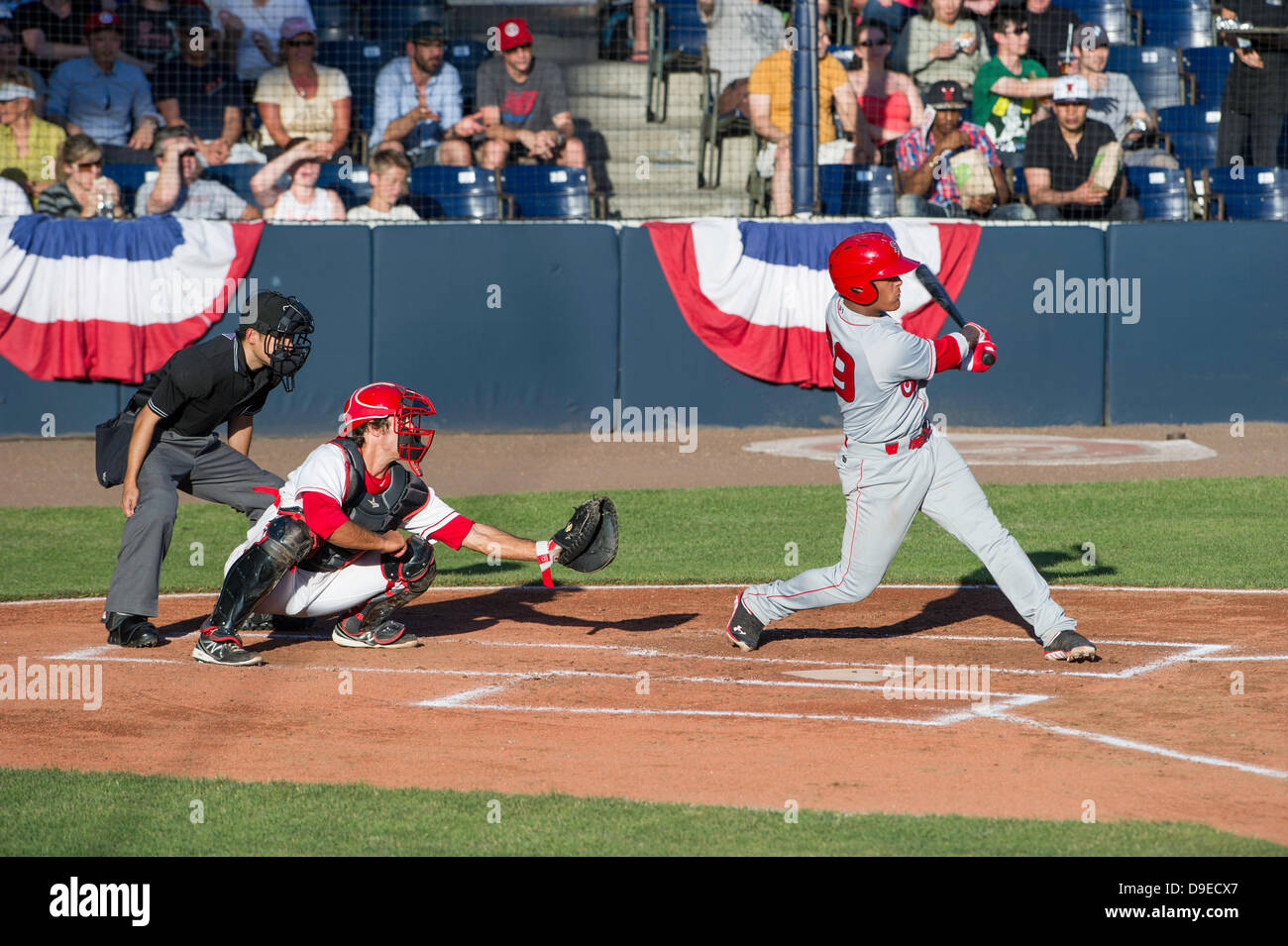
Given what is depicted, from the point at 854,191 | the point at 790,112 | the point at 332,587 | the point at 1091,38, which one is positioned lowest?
the point at 332,587

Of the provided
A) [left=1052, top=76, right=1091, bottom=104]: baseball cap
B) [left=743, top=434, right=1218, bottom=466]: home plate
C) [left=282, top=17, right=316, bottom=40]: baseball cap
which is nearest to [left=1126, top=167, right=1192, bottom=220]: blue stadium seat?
[left=1052, top=76, right=1091, bottom=104]: baseball cap

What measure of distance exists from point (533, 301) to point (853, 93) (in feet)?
14.2

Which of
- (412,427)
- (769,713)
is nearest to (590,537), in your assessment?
(412,427)

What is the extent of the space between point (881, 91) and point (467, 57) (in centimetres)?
483

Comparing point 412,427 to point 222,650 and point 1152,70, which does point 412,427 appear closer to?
point 222,650

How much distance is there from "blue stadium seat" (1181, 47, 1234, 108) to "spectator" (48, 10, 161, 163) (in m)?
11.3

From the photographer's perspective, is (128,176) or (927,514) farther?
(128,176)

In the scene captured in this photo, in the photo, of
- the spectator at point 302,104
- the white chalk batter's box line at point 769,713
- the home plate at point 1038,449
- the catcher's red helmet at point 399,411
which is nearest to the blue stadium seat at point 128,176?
the spectator at point 302,104

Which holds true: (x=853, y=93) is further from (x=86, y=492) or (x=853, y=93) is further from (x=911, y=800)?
(x=911, y=800)

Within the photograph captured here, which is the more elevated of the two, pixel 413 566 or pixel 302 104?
pixel 302 104

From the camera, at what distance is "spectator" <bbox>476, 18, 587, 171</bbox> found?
622 inches

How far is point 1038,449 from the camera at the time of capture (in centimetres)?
1358

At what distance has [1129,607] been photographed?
310 inches

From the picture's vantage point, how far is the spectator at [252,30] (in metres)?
16.7
